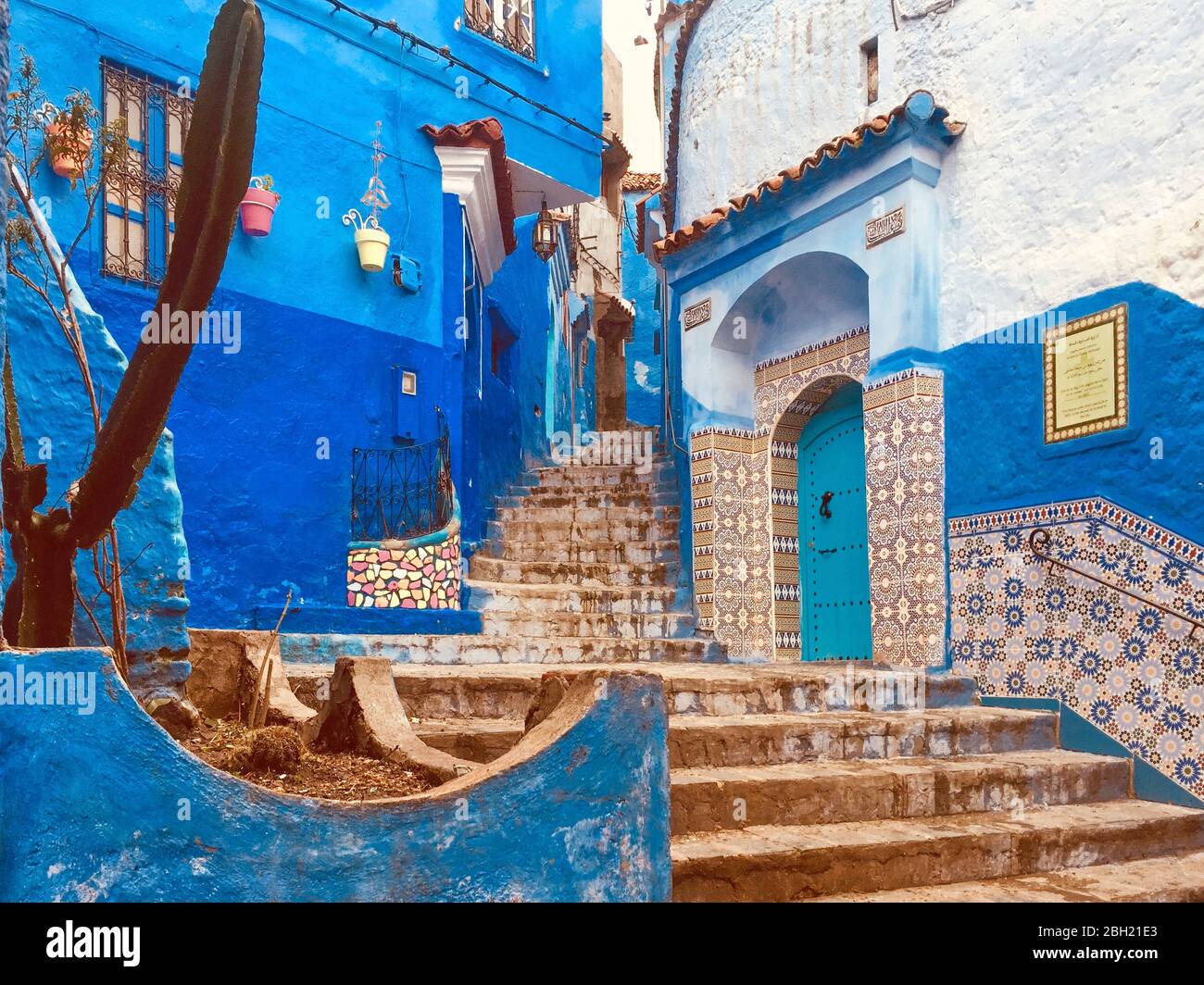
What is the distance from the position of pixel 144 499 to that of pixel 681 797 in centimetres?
200

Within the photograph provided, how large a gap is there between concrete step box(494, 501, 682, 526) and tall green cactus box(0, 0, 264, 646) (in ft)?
21.3

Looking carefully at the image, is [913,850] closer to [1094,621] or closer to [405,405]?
[1094,621]

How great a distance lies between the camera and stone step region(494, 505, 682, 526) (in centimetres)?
901

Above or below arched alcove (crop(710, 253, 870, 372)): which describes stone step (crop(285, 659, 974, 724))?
below

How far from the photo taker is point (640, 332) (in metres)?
19.7

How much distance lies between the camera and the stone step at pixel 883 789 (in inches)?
144

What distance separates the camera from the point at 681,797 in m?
3.60

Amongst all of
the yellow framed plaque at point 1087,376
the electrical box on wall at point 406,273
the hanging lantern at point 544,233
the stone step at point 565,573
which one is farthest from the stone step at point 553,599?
the hanging lantern at point 544,233
